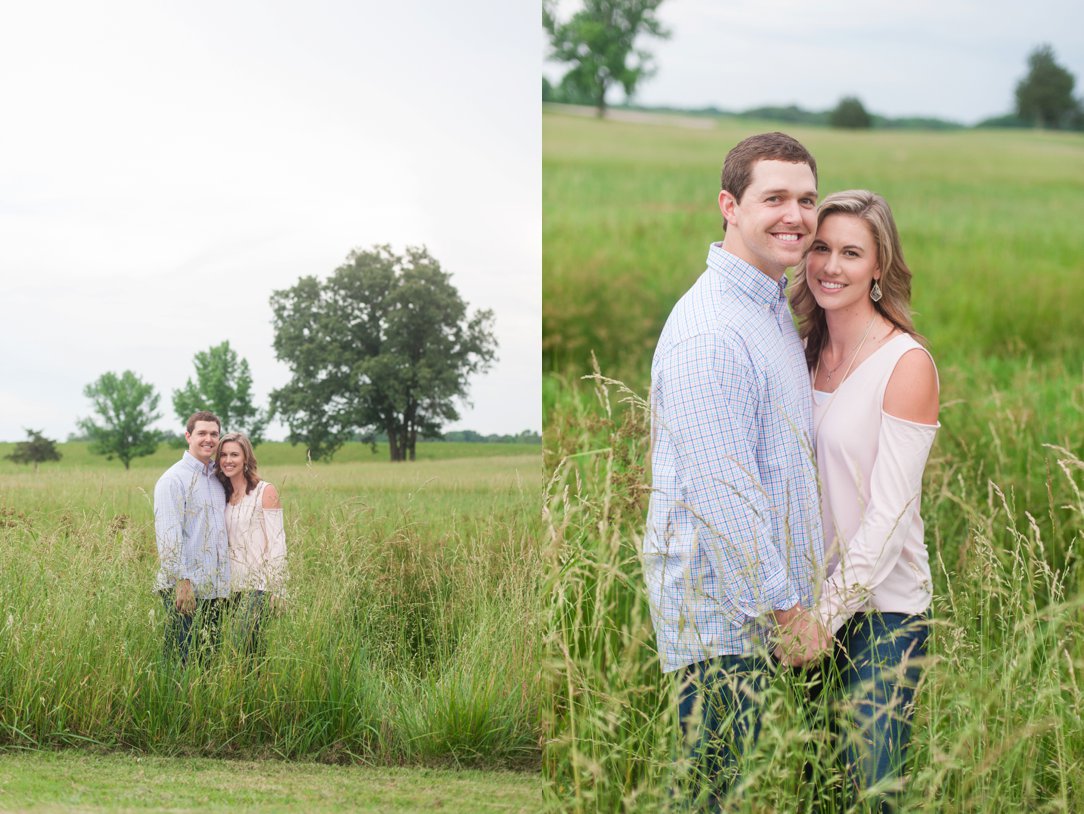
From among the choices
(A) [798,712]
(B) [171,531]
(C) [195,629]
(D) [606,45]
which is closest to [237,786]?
(C) [195,629]

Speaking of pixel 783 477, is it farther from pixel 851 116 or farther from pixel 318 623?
pixel 851 116

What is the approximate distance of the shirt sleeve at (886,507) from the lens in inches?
76.4

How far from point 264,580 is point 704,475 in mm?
2073

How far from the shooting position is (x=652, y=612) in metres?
2.04

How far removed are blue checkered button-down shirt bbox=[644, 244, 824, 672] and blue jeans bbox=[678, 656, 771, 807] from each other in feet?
0.18

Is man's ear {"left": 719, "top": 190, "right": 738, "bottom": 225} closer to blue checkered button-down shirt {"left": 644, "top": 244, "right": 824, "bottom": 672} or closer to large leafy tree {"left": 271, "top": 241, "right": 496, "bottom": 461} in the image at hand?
blue checkered button-down shirt {"left": 644, "top": 244, "right": 824, "bottom": 672}

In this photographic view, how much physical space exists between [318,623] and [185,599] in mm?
492

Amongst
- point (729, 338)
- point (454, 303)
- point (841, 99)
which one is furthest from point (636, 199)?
point (729, 338)

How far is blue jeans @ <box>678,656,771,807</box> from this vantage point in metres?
1.94

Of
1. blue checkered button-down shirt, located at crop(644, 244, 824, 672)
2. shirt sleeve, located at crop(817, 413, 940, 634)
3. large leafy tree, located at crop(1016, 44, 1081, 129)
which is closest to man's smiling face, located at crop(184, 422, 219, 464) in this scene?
blue checkered button-down shirt, located at crop(644, 244, 824, 672)

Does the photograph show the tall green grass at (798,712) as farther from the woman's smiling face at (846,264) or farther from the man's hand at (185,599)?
the man's hand at (185,599)

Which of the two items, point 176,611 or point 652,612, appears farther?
point 176,611

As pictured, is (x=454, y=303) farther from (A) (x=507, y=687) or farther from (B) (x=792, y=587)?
(B) (x=792, y=587)

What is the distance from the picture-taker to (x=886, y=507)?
6.39 feet
